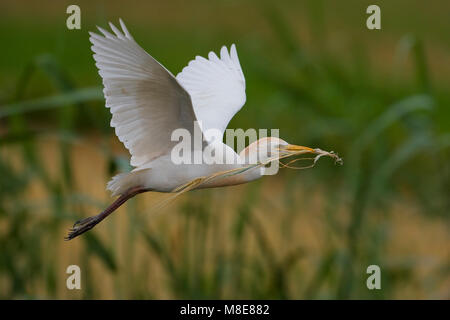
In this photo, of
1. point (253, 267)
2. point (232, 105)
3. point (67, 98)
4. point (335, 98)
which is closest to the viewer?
point (232, 105)

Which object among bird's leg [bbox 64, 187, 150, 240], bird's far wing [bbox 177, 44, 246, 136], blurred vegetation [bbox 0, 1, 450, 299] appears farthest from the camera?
blurred vegetation [bbox 0, 1, 450, 299]

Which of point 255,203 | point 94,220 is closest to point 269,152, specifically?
point 94,220

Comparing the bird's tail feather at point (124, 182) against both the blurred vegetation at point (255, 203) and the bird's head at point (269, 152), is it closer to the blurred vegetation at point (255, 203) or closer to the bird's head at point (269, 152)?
the bird's head at point (269, 152)

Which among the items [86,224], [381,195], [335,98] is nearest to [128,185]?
[86,224]

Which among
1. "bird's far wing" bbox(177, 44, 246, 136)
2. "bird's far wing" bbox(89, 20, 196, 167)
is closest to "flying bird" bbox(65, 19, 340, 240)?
"bird's far wing" bbox(89, 20, 196, 167)

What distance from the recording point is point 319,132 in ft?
4.75

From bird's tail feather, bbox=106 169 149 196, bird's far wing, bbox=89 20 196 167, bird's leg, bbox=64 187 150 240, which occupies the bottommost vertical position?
bird's leg, bbox=64 187 150 240

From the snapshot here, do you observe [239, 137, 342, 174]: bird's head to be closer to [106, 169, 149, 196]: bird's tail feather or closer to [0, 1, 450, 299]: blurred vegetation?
[106, 169, 149, 196]: bird's tail feather

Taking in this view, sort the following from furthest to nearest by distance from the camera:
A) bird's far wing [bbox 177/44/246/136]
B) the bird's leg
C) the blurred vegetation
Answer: the blurred vegetation → bird's far wing [bbox 177/44/246/136] → the bird's leg

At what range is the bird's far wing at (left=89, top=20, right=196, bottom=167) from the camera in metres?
0.45

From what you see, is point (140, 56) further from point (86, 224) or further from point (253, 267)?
point (253, 267)

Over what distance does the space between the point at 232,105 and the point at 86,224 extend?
0.77 feet

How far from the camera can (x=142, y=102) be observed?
47 centimetres
